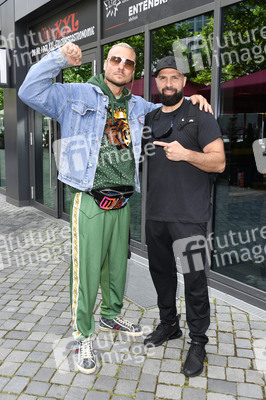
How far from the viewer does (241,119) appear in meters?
4.39

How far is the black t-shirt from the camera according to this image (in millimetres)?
→ 2840

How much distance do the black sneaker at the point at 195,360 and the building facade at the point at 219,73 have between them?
1.24m

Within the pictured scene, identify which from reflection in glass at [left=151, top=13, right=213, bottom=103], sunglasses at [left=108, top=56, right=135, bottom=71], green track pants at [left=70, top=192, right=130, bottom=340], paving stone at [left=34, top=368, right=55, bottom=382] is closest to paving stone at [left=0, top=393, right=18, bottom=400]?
paving stone at [left=34, top=368, right=55, bottom=382]

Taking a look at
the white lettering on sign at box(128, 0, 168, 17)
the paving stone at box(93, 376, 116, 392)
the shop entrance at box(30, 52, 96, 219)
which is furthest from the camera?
the shop entrance at box(30, 52, 96, 219)

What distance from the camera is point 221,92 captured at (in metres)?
4.33

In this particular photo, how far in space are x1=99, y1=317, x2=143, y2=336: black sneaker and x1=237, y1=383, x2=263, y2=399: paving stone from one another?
98cm

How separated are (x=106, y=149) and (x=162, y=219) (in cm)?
66

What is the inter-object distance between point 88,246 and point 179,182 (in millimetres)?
815

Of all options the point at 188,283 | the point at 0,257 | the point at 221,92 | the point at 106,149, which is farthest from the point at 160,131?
the point at 0,257

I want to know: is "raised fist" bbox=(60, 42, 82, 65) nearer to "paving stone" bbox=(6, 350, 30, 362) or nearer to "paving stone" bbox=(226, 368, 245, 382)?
"paving stone" bbox=(6, 350, 30, 362)

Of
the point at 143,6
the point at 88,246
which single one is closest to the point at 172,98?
the point at 88,246

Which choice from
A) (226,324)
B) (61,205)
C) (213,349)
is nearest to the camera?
(213,349)

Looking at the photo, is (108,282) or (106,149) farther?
(108,282)

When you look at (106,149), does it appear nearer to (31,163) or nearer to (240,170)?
(240,170)
